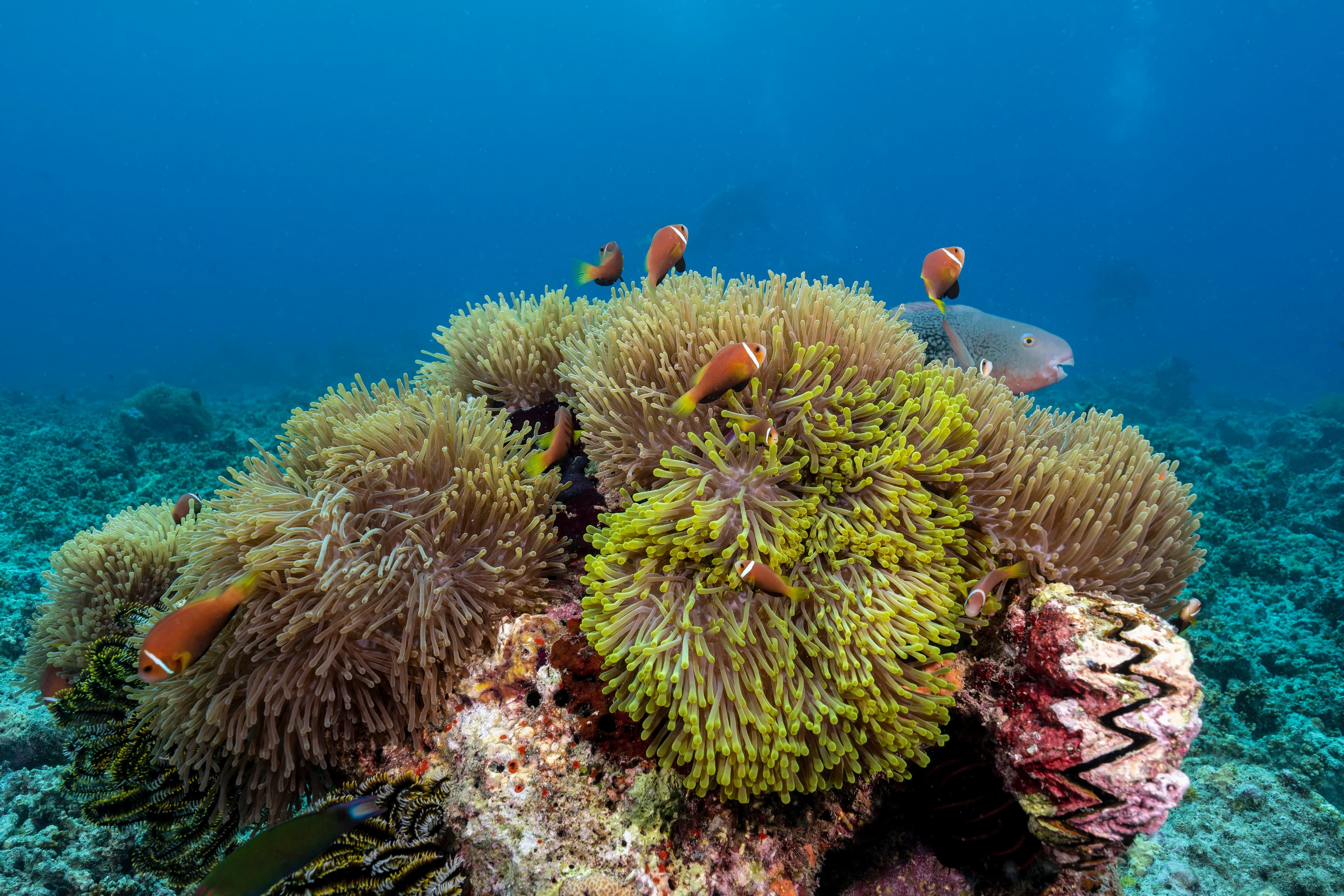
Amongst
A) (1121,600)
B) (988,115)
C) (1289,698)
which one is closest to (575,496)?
(1121,600)

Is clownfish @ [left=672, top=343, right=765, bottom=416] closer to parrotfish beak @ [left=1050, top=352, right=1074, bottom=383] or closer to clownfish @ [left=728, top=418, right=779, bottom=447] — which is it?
clownfish @ [left=728, top=418, right=779, bottom=447]

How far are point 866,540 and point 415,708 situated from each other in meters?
1.86

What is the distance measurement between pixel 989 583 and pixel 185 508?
4.26 meters

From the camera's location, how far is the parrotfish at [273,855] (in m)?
1.77

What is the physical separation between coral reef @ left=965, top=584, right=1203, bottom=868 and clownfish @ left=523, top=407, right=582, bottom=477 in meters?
1.97

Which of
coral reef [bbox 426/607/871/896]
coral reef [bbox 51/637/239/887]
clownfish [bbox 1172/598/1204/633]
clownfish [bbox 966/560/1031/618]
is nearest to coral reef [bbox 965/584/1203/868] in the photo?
clownfish [bbox 966/560/1031/618]

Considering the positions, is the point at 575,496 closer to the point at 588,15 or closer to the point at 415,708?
the point at 415,708

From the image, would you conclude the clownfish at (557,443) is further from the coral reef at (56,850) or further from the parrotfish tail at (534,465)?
the coral reef at (56,850)

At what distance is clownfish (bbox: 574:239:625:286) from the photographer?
344cm

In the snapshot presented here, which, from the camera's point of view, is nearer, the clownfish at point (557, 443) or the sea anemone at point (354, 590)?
the sea anemone at point (354, 590)

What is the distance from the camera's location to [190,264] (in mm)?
91625

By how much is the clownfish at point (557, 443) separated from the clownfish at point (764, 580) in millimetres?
1102

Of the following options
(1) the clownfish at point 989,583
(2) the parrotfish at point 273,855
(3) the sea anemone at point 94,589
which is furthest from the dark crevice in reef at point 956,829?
(3) the sea anemone at point 94,589

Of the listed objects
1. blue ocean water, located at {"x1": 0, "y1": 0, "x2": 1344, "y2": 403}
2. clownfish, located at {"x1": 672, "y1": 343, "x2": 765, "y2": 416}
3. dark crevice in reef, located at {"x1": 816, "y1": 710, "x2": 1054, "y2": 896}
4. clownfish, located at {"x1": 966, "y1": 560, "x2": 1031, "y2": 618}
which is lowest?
dark crevice in reef, located at {"x1": 816, "y1": 710, "x2": 1054, "y2": 896}
